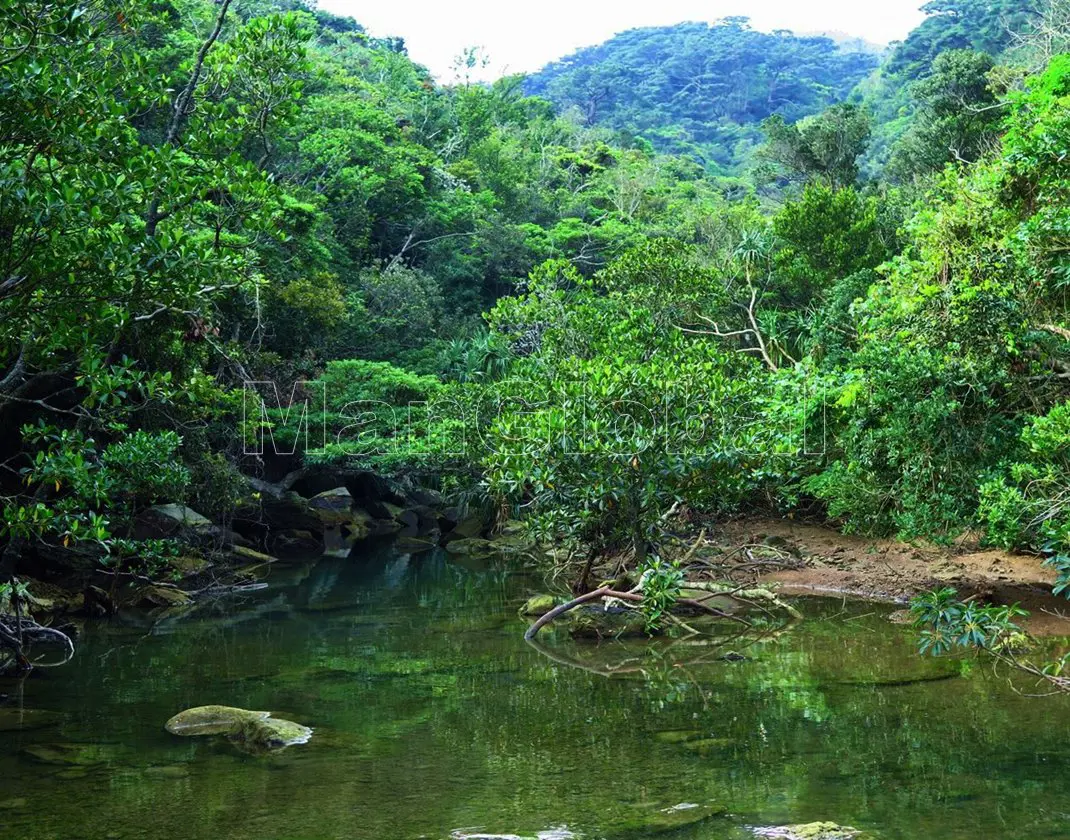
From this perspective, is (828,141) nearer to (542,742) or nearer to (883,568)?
(883,568)

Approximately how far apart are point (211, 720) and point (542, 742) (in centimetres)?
303

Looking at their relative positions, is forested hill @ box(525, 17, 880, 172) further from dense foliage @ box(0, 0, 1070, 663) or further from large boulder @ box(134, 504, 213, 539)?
large boulder @ box(134, 504, 213, 539)

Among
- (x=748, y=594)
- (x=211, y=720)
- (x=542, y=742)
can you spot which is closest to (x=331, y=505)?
(x=748, y=594)

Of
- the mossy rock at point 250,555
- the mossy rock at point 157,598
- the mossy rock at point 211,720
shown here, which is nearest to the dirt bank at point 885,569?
the mossy rock at point 211,720

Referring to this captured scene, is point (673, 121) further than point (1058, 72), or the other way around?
point (673, 121)

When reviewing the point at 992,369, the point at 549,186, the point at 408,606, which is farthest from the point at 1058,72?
the point at 549,186

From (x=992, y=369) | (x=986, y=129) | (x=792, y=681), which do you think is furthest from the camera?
(x=986, y=129)

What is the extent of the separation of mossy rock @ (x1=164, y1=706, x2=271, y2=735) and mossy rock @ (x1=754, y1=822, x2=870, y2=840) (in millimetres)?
4740

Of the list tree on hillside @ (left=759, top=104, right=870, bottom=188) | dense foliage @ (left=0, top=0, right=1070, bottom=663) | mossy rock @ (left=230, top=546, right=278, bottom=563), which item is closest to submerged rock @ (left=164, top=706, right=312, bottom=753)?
dense foliage @ (left=0, top=0, right=1070, bottom=663)

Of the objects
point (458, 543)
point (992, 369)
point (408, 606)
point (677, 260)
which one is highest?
point (677, 260)

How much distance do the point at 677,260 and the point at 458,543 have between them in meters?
9.87

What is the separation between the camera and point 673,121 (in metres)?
83.1

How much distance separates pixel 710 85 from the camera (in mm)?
88500

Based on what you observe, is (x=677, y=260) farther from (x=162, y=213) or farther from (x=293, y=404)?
(x=162, y=213)
